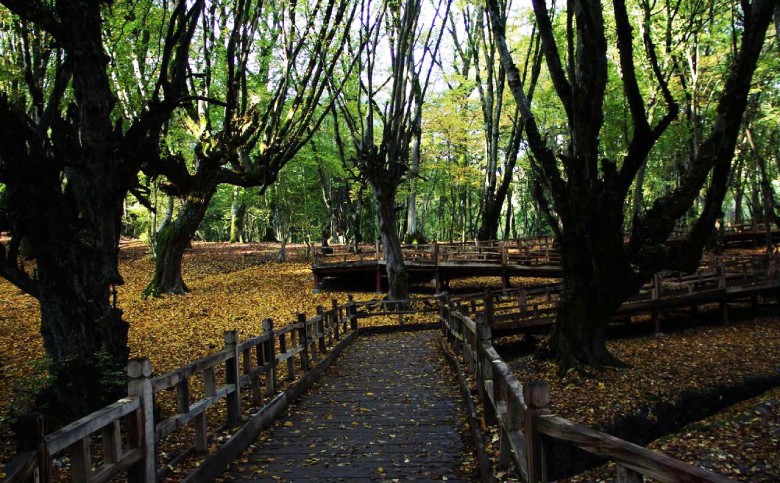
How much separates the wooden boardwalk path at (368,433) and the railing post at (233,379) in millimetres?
414

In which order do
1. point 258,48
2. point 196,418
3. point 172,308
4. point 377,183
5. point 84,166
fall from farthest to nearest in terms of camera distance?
point 258,48 → point 377,183 → point 172,308 → point 84,166 → point 196,418

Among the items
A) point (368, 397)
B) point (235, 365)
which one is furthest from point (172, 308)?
point (235, 365)

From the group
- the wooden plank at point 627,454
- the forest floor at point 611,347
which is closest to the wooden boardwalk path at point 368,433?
the wooden plank at point 627,454

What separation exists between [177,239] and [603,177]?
14885mm

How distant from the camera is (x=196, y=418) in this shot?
5406 mm

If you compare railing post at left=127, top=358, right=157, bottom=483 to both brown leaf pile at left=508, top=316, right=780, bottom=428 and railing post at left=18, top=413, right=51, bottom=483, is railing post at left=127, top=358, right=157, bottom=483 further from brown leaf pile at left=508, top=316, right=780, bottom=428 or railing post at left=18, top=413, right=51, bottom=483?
brown leaf pile at left=508, top=316, right=780, bottom=428

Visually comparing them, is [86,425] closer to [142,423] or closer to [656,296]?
[142,423]

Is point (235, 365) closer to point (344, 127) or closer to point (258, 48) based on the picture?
point (258, 48)

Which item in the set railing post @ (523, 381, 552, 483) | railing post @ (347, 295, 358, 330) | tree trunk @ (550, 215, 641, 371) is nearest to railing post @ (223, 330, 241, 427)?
railing post @ (523, 381, 552, 483)

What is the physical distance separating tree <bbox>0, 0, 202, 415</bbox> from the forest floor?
20.6 inches

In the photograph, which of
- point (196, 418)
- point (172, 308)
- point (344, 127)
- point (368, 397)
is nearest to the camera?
point (196, 418)

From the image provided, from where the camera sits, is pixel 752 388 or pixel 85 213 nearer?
pixel 85 213

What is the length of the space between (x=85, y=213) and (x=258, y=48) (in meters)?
17.2

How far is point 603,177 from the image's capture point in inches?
387
